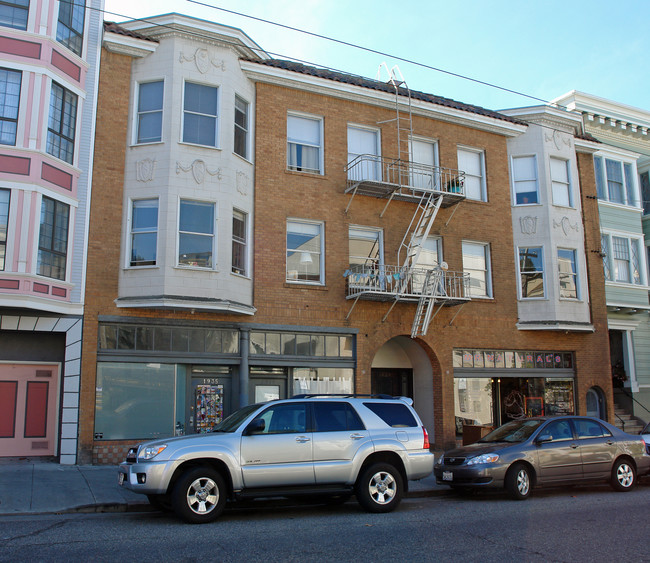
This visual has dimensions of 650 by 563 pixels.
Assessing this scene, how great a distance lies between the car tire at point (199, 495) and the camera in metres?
8.70

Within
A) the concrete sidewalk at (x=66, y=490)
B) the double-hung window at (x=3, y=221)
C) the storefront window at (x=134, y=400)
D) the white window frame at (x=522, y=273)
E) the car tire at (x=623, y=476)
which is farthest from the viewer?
the white window frame at (x=522, y=273)

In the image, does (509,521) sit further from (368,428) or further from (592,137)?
(592,137)

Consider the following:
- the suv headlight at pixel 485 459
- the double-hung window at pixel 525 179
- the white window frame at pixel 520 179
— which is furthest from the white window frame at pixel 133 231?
the double-hung window at pixel 525 179

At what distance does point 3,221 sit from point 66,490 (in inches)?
237

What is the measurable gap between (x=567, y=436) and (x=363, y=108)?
11.4 metres

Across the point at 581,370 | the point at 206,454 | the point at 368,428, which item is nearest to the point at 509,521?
the point at 368,428

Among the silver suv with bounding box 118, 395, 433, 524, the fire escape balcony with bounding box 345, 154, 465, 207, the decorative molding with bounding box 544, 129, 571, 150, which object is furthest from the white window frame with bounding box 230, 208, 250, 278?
the decorative molding with bounding box 544, 129, 571, 150

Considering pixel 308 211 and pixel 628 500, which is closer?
pixel 628 500

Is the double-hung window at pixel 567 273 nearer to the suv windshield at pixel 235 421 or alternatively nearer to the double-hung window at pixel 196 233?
the double-hung window at pixel 196 233

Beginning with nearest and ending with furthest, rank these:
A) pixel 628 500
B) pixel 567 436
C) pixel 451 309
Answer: pixel 628 500 < pixel 567 436 < pixel 451 309

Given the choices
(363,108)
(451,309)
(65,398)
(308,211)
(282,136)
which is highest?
(363,108)

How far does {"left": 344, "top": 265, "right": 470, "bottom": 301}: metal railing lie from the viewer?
1736cm

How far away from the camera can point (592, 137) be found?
22484 mm

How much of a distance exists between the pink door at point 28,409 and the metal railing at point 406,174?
958 centimetres
